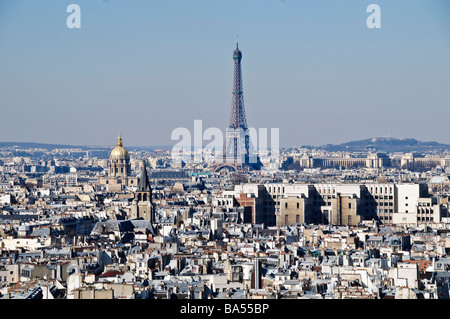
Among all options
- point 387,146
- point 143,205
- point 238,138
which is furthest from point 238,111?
point 143,205

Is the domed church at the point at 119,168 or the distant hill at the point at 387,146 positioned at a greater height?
the distant hill at the point at 387,146

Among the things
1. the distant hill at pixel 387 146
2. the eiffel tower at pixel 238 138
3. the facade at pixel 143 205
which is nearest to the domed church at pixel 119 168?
the eiffel tower at pixel 238 138

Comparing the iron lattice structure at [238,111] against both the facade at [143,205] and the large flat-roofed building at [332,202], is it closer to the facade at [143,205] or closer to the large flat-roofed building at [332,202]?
the large flat-roofed building at [332,202]

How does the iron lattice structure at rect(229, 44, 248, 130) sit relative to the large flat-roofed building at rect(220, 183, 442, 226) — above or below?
above

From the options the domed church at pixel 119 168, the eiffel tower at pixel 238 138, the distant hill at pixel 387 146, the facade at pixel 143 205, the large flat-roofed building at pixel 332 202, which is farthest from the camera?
the distant hill at pixel 387 146

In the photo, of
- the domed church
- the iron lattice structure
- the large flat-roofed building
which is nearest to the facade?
the large flat-roofed building

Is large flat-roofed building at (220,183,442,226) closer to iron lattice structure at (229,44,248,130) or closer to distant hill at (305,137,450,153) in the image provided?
iron lattice structure at (229,44,248,130)
